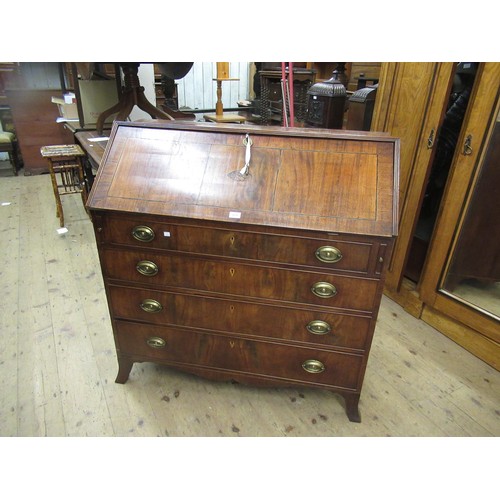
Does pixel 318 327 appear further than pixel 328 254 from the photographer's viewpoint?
Yes

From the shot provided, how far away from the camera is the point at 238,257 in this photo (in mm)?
1244

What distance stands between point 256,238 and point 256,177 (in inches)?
8.2

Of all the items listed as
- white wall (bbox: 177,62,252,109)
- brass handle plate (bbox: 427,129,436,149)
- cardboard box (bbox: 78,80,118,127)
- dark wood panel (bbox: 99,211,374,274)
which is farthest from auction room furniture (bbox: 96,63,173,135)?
white wall (bbox: 177,62,252,109)

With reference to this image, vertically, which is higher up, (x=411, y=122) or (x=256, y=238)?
(x=411, y=122)

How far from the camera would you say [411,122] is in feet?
6.46

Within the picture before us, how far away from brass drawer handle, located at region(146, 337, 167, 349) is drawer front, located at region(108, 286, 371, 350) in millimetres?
89

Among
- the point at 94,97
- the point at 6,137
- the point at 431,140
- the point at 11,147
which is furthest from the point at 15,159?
the point at 431,140

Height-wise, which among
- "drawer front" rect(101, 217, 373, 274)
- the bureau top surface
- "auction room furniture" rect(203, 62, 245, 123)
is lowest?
"drawer front" rect(101, 217, 373, 274)

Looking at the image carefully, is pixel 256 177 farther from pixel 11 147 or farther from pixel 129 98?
pixel 11 147

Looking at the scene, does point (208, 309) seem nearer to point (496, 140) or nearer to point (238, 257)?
point (238, 257)

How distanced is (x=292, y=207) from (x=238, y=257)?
10.1 inches

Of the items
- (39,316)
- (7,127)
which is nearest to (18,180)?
(7,127)

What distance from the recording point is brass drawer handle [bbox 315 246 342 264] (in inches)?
45.7

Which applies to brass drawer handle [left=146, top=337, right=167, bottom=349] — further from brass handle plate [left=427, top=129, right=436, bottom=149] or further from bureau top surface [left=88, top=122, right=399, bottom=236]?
brass handle plate [left=427, top=129, right=436, bottom=149]
